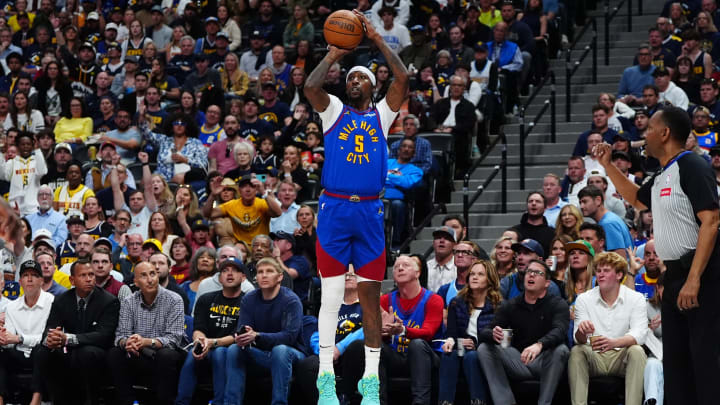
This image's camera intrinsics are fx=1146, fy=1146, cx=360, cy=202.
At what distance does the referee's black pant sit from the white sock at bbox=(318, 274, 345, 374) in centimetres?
226

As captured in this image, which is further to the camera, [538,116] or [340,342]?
[538,116]

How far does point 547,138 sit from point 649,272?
5.21 meters

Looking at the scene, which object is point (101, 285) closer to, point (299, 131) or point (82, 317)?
point (82, 317)

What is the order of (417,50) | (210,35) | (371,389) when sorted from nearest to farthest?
(371,389), (417,50), (210,35)

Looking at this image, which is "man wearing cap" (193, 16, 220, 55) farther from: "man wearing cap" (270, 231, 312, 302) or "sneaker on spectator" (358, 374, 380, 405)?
"sneaker on spectator" (358, 374, 380, 405)

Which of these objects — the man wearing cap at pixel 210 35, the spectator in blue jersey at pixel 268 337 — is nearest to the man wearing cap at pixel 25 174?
the man wearing cap at pixel 210 35

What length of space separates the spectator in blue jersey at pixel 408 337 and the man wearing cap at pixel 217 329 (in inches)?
46.9

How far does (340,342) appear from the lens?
1059cm

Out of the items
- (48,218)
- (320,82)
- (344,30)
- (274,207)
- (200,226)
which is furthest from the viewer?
(48,218)

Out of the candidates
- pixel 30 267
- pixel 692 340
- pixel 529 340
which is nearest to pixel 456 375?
pixel 529 340

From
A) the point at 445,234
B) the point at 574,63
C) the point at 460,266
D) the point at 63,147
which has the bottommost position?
the point at 460,266

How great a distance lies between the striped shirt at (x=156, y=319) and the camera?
10953 mm

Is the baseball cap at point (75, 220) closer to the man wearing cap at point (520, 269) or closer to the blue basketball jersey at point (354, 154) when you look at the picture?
the man wearing cap at point (520, 269)

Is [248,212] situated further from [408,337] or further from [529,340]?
[529,340]
